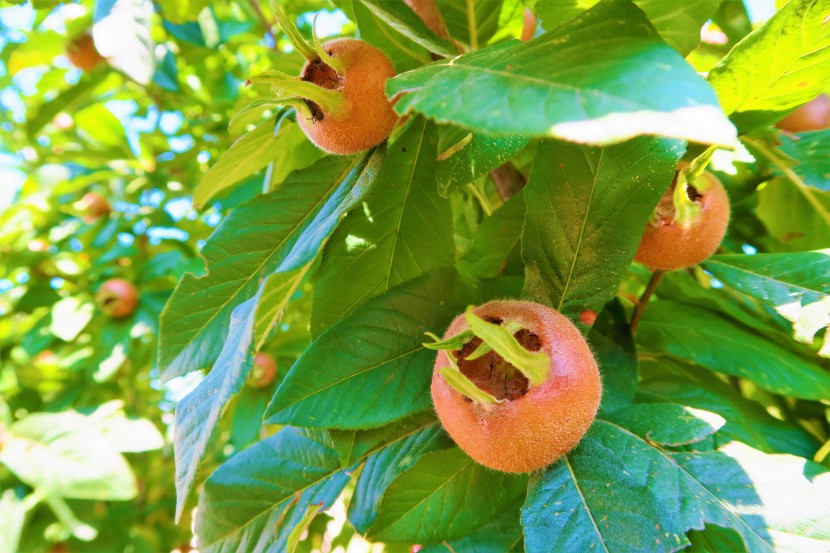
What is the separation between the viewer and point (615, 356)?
109cm

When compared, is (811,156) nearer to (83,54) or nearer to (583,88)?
(583,88)

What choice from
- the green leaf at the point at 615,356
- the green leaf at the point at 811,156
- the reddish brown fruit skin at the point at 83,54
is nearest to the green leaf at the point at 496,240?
the green leaf at the point at 615,356

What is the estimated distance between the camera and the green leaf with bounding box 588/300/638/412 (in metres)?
1.03

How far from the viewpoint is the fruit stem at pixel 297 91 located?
0.78m

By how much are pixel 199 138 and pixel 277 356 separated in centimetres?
111

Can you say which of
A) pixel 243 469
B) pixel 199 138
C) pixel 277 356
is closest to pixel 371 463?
pixel 243 469

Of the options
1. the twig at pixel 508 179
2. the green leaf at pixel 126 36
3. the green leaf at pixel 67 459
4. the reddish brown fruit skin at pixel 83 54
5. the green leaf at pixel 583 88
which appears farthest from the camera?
the reddish brown fruit skin at pixel 83 54

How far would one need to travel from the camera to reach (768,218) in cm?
142

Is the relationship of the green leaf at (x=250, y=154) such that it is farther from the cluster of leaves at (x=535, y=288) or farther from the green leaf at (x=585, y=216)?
the green leaf at (x=585, y=216)

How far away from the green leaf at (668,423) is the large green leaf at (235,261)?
2.02ft

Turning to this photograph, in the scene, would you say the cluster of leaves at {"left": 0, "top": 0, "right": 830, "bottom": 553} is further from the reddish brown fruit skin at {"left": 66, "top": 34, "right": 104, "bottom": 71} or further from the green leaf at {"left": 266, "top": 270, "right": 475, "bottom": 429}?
the reddish brown fruit skin at {"left": 66, "top": 34, "right": 104, "bottom": 71}

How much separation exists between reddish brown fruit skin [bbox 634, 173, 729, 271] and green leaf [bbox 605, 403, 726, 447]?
0.25m

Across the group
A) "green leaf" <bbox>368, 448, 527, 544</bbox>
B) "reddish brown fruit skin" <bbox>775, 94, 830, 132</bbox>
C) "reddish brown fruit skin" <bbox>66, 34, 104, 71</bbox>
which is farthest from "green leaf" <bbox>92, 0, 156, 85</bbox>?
"reddish brown fruit skin" <bbox>775, 94, 830, 132</bbox>

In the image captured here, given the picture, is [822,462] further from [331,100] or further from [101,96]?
[101,96]
